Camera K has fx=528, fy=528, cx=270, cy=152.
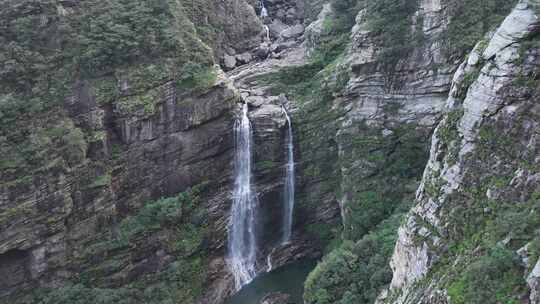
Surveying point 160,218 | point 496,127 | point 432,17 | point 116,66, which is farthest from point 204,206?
point 496,127

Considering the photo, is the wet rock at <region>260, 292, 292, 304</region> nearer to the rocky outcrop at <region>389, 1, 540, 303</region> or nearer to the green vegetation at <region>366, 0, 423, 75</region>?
the rocky outcrop at <region>389, 1, 540, 303</region>

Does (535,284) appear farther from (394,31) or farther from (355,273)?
(394,31)

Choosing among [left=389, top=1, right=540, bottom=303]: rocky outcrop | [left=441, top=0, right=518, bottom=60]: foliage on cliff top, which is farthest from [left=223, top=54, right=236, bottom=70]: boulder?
[left=389, top=1, right=540, bottom=303]: rocky outcrop

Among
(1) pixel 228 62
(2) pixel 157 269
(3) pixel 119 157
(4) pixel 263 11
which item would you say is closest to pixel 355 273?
(2) pixel 157 269

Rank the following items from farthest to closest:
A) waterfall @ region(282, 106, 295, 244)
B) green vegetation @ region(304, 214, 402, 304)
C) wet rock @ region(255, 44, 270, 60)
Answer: wet rock @ region(255, 44, 270, 60) → waterfall @ region(282, 106, 295, 244) → green vegetation @ region(304, 214, 402, 304)

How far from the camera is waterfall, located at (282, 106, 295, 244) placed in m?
27.0

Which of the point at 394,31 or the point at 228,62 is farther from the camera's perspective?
the point at 228,62

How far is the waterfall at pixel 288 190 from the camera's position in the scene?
2705 cm

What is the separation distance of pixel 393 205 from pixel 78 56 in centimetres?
1589

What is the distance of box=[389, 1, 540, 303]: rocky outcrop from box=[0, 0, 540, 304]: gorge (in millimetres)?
1994

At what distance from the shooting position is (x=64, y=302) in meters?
22.3

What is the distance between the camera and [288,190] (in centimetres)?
2778

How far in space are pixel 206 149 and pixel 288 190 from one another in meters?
5.05

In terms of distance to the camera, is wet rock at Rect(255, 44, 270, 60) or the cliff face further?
wet rock at Rect(255, 44, 270, 60)
